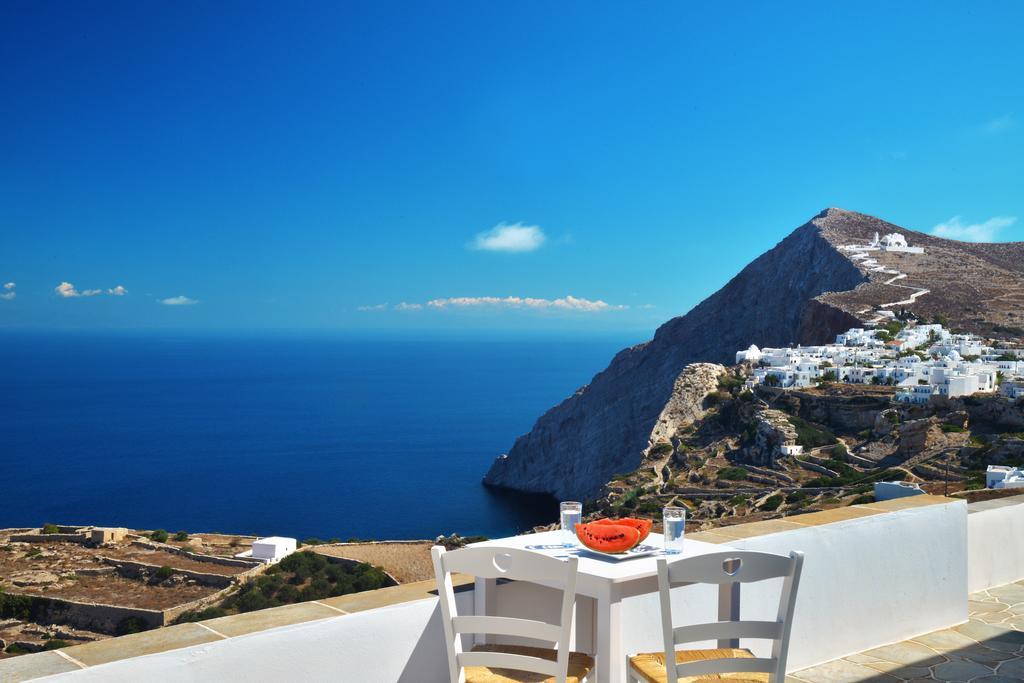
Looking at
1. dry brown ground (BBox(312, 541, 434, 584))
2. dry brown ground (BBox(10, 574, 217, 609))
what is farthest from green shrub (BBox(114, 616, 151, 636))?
dry brown ground (BBox(312, 541, 434, 584))

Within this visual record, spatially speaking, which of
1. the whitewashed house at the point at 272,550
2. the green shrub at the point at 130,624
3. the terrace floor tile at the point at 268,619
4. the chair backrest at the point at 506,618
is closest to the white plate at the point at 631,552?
the chair backrest at the point at 506,618

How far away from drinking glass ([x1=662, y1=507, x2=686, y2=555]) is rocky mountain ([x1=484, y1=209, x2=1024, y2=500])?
137ft

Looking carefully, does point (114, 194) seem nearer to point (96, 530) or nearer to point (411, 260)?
point (411, 260)

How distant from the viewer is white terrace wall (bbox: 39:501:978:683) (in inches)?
89.5

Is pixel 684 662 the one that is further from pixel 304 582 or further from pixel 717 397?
pixel 717 397

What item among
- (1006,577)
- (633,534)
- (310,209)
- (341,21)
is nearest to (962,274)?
(341,21)

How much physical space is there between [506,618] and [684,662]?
1.98ft

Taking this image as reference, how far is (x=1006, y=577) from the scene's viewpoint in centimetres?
521

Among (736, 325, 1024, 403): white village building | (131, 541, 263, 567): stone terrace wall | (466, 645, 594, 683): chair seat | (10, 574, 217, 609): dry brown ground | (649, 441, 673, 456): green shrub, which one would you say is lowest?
(10, 574, 217, 609): dry brown ground

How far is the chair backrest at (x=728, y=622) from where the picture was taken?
6.58 ft

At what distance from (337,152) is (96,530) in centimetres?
6764

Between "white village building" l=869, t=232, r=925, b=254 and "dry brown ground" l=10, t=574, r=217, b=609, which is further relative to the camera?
"white village building" l=869, t=232, r=925, b=254

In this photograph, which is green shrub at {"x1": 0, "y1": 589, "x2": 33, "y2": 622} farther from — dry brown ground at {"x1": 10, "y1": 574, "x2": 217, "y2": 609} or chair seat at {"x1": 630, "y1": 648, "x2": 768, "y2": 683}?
chair seat at {"x1": 630, "y1": 648, "x2": 768, "y2": 683}

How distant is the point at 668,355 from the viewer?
6506 centimetres
